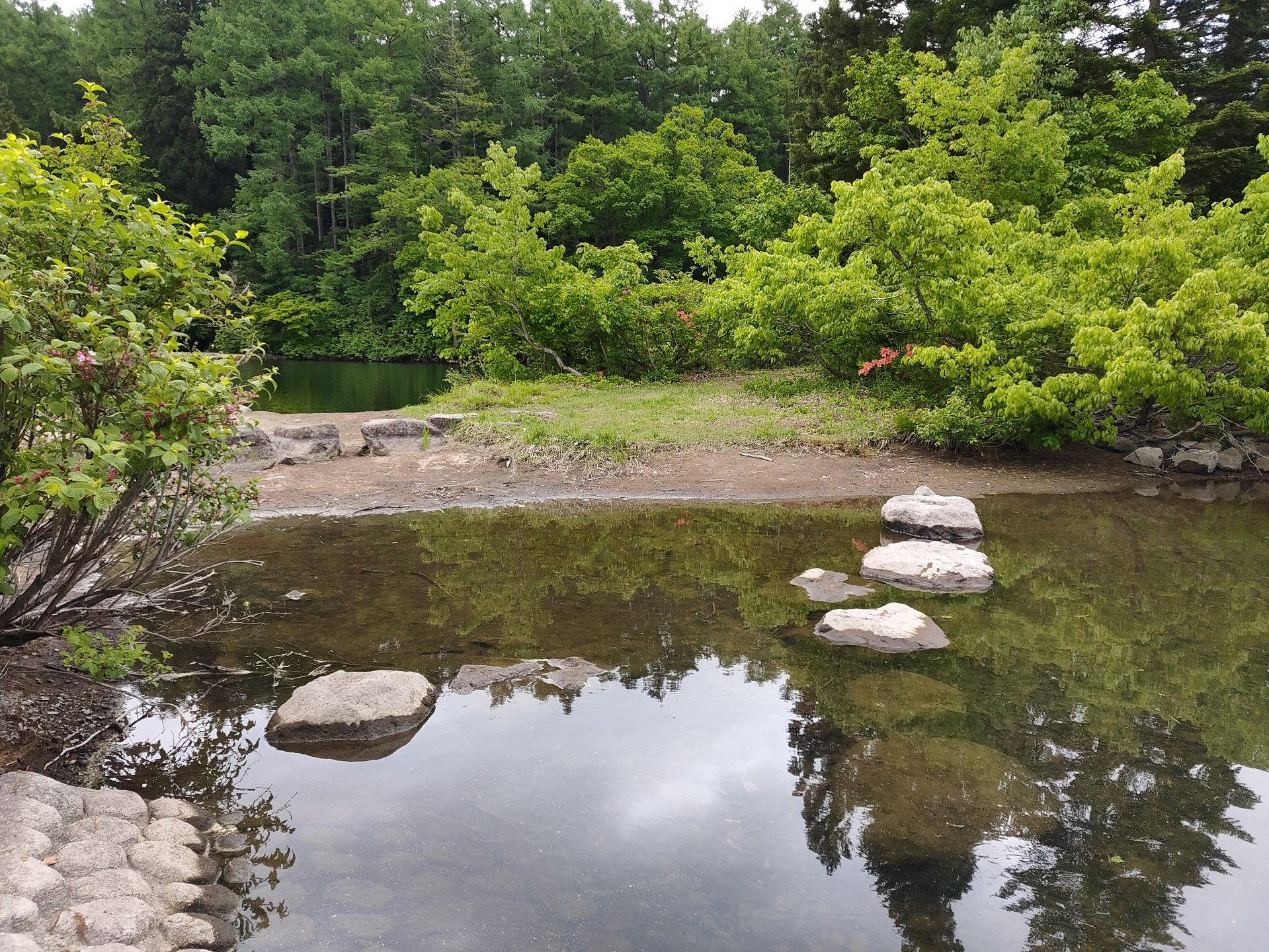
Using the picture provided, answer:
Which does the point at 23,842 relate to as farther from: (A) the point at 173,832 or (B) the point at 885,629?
(B) the point at 885,629

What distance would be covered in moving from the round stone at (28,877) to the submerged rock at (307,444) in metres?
9.30

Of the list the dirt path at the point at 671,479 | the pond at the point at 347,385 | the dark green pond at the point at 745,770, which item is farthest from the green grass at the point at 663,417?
the pond at the point at 347,385

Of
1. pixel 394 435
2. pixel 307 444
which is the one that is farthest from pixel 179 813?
pixel 394 435

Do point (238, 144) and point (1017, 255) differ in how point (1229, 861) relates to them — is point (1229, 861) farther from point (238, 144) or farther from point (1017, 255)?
point (238, 144)

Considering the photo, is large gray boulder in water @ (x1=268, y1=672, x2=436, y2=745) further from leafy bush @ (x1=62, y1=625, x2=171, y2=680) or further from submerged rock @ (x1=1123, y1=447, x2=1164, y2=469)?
submerged rock @ (x1=1123, y1=447, x2=1164, y2=469)

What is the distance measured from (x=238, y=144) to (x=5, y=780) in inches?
1813

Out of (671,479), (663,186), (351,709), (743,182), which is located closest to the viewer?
(351,709)

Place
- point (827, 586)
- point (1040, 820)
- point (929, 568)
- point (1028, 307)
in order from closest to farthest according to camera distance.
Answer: point (1040, 820) < point (827, 586) < point (929, 568) < point (1028, 307)

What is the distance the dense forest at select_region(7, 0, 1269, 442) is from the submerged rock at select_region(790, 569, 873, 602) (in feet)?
16.5

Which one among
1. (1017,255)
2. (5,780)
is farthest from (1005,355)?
(5,780)

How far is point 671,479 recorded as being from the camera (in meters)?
11.4

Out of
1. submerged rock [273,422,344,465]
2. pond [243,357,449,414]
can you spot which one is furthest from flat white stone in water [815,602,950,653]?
pond [243,357,449,414]

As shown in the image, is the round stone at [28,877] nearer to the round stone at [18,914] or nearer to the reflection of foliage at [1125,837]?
the round stone at [18,914]

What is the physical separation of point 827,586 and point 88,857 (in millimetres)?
5794
